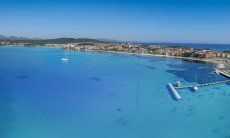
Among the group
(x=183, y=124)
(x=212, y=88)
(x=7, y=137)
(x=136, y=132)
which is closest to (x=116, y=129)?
(x=136, y=132)

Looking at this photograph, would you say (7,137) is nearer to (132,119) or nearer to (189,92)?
(132,119)

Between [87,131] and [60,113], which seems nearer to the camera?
[87,131]

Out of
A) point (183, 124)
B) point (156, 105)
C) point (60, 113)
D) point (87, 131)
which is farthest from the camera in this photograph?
point (156, 105)

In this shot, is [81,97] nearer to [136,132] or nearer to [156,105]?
[156,105]

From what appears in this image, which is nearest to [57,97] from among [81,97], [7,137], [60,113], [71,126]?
[81,97]

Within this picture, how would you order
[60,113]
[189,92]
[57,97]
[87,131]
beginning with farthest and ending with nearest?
[189,92], [57,97], [60,113], [87,131]

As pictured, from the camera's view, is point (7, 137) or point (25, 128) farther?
point (25, 128)

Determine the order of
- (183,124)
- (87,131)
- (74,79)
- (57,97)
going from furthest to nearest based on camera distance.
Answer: (74,79) < (57,97) < (183,124) < (87,131)

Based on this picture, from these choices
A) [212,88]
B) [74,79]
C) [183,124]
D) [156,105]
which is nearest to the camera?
[183,124]
